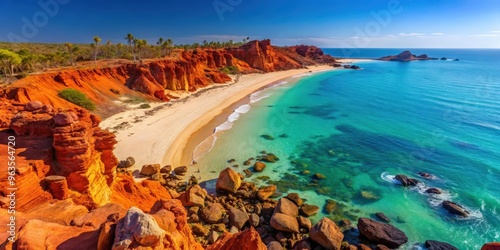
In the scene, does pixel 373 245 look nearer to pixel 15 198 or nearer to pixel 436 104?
pixel 15 198

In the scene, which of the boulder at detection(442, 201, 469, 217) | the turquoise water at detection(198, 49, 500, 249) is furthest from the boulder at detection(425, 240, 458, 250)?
the boulder at detection(442, 201, 469, 217)

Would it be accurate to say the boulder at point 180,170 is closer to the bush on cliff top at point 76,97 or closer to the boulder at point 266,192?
the boulder at point 266,192

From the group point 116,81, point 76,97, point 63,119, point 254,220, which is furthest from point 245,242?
point 116,81

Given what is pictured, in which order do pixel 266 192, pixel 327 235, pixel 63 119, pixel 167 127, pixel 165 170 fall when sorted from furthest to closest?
pixel 167 127, pixel 165 170, pixel 266 192, pixel 327 235, pixel 63 119

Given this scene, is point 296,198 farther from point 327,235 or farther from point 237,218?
point 237,218

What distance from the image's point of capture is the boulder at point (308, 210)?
72.7 ft

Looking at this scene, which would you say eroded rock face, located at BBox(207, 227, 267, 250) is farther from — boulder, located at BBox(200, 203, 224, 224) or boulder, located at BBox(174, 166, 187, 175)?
boulder, located at BBox(174, 166, 187, 175)

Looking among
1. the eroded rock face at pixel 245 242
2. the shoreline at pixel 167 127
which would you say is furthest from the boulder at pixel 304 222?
the shoreline at pixel 167 127

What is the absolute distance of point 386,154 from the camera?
34281 millimetres

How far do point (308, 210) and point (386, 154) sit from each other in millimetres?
18000

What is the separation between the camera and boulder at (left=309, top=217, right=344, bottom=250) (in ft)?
59.0

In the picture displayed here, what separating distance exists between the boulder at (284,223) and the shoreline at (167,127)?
48.2 feet

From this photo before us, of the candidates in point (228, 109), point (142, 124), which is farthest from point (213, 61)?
point (142, 124)

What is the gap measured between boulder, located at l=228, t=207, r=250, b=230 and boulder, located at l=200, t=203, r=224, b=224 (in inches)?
36.9
